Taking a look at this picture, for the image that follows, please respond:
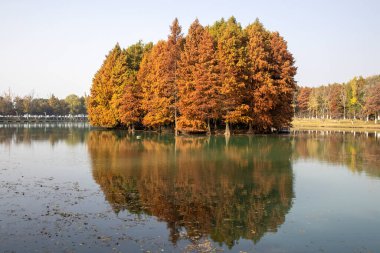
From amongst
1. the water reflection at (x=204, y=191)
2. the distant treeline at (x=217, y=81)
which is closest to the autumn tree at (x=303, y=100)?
the distant treeline at (x=217, y=81)

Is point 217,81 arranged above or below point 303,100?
below

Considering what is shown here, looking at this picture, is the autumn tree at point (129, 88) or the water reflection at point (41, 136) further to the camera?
the autumn tree at point (129, 88)

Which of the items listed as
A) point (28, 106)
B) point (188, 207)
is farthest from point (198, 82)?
point (28, 106)

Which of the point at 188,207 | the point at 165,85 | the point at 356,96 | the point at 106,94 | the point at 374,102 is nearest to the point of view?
the point at 188,207

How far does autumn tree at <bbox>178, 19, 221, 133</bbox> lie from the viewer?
2229 inches

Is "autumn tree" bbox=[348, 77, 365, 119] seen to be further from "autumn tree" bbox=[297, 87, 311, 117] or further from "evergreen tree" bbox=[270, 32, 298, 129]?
"evergreen tree" bbox=[270, 32, 298, 129]

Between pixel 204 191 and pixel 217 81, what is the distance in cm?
4025

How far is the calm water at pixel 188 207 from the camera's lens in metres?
11.2

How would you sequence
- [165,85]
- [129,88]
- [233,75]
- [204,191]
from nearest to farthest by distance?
[204,191], [233,75], [165,85], [129,88]

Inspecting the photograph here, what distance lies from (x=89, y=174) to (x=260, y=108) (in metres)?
40.5

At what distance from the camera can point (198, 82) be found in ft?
185

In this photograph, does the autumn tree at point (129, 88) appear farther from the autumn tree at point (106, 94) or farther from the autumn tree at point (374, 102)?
the autumn tree at point (374, 102)

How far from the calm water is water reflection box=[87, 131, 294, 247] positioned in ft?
0.14

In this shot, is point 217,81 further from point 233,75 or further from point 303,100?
point 303,100
